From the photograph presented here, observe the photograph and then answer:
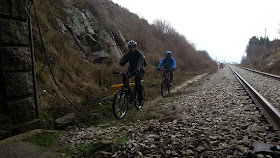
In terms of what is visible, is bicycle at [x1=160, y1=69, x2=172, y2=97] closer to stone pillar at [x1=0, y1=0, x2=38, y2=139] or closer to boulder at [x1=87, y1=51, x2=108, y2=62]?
boulder at [x1=87, y1=51, x2=108, y2=62]

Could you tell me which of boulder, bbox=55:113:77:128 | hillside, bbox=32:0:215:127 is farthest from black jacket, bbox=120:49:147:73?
boulder, bbox=55:113:77:128

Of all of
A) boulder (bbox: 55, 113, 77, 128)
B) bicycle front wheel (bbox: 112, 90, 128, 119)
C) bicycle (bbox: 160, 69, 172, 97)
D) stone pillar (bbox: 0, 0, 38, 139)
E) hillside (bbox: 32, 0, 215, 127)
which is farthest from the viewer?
bicycle (bbox: 160, 69, 172, 97)

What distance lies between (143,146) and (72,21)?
11608 mm

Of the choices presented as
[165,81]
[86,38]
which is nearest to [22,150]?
[165,81]

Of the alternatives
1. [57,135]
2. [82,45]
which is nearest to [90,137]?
[57,135]

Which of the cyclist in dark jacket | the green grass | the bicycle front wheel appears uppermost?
the cyclist in dark jacket

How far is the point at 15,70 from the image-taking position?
12.3 ft

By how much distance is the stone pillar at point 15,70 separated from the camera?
3551 mm

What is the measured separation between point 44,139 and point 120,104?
249 centimetres

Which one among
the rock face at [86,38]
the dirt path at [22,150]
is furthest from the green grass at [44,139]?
the rock face at [86,38]

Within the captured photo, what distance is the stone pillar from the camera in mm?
3551

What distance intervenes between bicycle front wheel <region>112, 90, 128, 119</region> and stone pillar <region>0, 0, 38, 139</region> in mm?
2097

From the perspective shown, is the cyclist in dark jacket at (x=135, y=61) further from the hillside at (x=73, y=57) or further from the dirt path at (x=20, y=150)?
the dirt path at (x=20, y=150)

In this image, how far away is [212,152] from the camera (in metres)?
2.85
